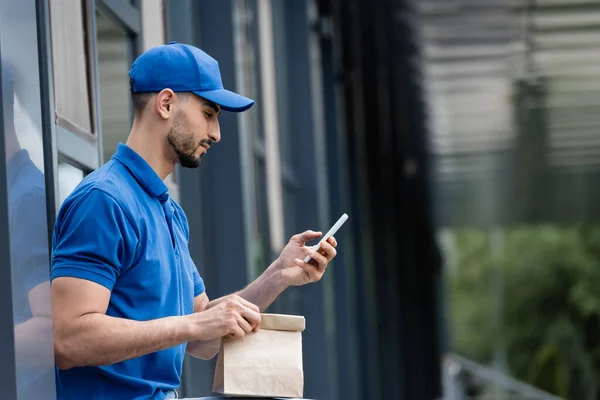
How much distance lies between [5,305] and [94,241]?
0.34 metres

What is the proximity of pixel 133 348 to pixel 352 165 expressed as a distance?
12225 mm

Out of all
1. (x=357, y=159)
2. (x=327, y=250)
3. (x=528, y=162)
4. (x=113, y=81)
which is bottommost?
(x=327, y=250)

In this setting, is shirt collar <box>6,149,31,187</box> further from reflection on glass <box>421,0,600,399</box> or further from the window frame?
reflection on glass <box>421,0,600,399</box>

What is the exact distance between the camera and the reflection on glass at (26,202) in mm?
2059

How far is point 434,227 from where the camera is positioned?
26.3 meters

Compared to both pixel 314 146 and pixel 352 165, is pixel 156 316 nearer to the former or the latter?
pixel 314 146

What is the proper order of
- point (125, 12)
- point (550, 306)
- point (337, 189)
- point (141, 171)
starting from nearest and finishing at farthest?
point (141, 171) < point (125, 12) < point (337, 189) < point (550, 306)

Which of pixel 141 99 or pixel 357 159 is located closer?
pixel 141 99

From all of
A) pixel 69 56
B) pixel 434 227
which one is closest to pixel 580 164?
pixel 434 227

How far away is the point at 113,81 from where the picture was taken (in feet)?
16.5

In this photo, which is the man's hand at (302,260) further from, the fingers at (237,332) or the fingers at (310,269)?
the fingers at (237,332)

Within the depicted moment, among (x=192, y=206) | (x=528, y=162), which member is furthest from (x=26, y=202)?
(x=528, y=162)

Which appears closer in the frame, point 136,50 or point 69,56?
point 69,56

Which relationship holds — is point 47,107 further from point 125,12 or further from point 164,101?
point 125,12
